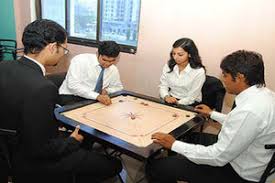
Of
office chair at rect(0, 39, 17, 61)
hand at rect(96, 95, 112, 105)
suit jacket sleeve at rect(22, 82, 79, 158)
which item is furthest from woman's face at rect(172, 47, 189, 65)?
office chair at rect(0, 39, 17, 61)

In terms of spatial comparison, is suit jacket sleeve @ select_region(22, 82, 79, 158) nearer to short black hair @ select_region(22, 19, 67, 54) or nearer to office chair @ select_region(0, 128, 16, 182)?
office chair @ select_region(0, 128, 16, 182)

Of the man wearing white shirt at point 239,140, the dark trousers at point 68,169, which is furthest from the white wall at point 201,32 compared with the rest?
the dark trousers at point 68,169

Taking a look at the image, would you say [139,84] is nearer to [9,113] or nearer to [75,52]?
[75,52]

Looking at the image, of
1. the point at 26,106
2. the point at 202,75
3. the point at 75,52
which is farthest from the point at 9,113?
the point at 75,52

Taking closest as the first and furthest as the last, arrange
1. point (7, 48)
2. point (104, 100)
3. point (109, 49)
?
point (104, 100) < point (109, 49) < point (7, 48)

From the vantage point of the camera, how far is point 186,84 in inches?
102

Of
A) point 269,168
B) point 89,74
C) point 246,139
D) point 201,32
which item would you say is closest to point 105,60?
point 89,74

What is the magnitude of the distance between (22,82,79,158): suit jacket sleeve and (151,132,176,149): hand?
0.55m

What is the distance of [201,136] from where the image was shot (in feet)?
7.15

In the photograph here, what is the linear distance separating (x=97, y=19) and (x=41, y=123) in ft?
8.77

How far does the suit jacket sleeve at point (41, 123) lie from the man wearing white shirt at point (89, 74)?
3.38 feet

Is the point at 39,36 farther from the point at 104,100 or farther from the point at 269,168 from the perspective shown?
the point at 269,168

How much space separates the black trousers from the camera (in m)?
1.55

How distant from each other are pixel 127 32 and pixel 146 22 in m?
0.44
